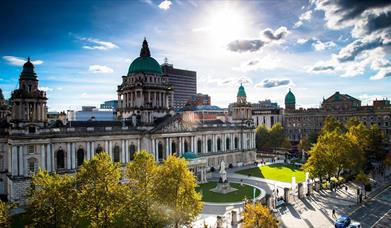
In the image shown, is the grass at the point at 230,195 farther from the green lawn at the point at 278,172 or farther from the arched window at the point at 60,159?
the arched window at the point at 60,159

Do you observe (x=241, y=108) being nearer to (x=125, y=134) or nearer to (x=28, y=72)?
(x=125, y=134)

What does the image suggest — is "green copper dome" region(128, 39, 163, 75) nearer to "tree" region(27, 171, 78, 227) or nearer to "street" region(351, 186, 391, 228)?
"tree" region(27, 171, 78, 227)

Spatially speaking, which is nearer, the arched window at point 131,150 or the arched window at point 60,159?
Answer: the arched window at point 60,159

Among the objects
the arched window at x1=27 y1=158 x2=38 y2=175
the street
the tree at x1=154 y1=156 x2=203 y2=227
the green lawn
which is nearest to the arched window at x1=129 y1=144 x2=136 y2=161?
the arched window at x1=27 y1=158 x2=38 y2=175

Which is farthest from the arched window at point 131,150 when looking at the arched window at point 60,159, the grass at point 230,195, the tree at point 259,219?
the tree at point 259,219

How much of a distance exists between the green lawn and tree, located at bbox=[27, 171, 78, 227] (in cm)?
5065

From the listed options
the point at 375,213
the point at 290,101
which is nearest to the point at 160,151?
the point at 375,213

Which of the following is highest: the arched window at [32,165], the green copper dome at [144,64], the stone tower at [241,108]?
the green copper dome at [144,64]

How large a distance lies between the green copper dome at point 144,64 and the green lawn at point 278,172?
121 ft

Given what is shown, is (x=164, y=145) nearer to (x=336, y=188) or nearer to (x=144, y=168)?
(x=144, y=168)

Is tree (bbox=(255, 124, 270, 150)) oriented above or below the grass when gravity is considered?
above

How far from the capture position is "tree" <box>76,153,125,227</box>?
31159mm

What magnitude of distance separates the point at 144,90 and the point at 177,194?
50069 mm

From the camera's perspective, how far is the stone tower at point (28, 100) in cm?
5500
